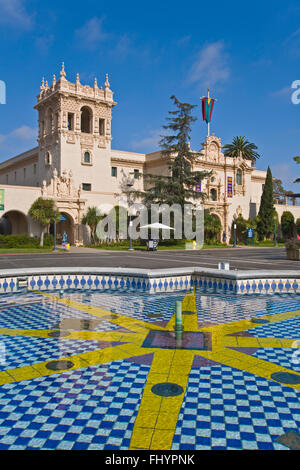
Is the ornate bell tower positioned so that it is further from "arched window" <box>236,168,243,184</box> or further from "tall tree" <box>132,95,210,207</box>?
"arched window" <box>236,168,243,184</box>

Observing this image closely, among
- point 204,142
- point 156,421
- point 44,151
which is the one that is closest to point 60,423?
point 156,421

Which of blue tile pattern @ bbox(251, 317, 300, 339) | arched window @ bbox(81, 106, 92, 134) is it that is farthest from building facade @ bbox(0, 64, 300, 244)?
blue tile pattern @ bbox(251, 317, 300, 339)

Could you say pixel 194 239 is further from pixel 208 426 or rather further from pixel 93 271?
pixel 208 426

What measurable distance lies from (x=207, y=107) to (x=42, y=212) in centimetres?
2506

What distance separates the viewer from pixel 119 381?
4883 millimetres

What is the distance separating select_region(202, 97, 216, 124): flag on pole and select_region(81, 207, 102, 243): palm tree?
19.4 m

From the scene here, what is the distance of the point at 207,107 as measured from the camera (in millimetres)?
47875

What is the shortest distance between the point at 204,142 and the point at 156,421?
48227mm

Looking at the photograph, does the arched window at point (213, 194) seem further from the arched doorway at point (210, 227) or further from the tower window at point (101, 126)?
the tower window at point (101, 126)

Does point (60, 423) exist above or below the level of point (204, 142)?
below

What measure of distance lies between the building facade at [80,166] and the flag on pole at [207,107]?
273 cm

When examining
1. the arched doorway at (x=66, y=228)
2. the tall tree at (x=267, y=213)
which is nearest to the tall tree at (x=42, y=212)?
the arched doorway at (x=66, y=228)

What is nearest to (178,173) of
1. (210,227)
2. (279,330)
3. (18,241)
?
(210,227)

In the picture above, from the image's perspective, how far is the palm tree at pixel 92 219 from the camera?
37469mm
